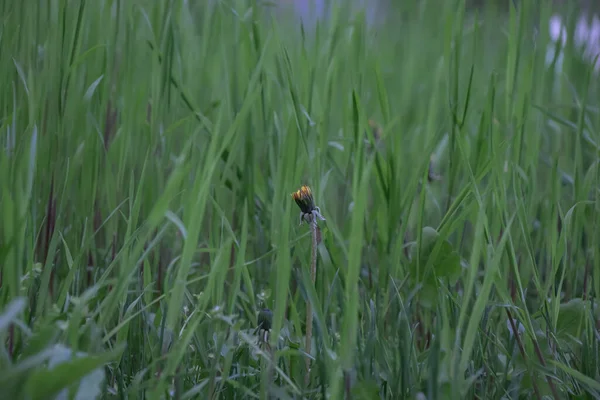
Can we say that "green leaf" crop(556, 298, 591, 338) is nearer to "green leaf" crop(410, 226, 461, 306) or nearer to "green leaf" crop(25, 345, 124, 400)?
"green leaf" crop(410, 226, 461, 306)

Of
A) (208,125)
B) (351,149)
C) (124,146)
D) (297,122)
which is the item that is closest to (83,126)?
(124,146)

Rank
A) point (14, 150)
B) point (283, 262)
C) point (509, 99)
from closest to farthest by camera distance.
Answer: point (283, 262)
point (14, 150)
point (509, 99)

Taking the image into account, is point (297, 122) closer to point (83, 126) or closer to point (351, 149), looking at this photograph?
point (351, 149)

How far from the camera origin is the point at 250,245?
4.43 feet

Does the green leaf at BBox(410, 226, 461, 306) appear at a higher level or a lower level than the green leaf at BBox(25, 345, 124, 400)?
lower

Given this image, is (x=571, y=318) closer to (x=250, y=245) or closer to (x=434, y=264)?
(x=434, y=264)

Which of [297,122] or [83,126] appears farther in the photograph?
[83,126]

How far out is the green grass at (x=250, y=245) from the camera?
783mm

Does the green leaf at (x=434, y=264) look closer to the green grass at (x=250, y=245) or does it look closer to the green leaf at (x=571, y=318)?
the green grass at (x=250, y=245)

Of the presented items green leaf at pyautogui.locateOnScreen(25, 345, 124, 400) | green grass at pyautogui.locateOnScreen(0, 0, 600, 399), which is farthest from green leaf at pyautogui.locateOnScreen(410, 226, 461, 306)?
green leaf at pyautogui.locateOnScreen(25, 345, 124, 400)

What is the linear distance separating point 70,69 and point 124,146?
16 centimetres

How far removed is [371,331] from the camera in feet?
2.89

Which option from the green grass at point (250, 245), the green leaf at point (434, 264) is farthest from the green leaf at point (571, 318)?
the green leaf at point (434, 264)

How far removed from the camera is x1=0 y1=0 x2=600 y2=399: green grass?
2.57 feet
